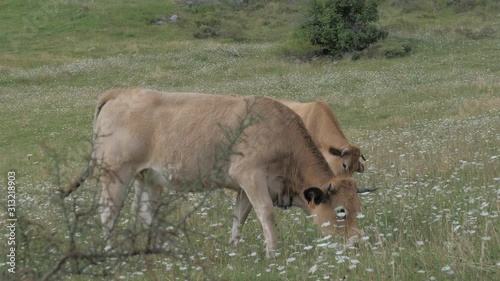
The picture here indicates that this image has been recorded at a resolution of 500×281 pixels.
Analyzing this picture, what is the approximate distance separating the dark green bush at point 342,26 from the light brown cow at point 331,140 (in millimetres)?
32249

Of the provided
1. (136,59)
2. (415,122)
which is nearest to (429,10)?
(136,59)

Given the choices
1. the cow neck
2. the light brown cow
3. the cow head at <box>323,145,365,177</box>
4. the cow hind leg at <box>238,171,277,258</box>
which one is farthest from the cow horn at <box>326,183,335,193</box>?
the cow head at <box>323,145,365,177</box>

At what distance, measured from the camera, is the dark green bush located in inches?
1793

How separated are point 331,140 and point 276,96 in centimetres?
2042

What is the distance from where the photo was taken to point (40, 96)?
3712 cm

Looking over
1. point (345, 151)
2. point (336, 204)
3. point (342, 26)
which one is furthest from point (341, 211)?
point (342, 26)

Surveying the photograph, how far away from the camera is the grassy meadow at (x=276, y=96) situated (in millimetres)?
5703

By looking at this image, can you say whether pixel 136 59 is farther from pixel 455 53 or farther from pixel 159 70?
pixel 455 53

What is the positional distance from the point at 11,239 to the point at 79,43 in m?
52.3

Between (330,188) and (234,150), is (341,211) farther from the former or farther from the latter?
(234,150)

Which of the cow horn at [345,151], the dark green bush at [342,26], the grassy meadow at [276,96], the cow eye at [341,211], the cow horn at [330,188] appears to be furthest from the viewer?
the dark green bush at [342,26]

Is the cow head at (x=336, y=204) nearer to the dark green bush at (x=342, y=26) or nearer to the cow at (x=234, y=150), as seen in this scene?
the cow at (x=234, y=150)

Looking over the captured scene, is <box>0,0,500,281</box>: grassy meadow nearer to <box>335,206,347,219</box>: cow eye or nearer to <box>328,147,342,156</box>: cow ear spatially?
<box>335,206,347,219</box>: cow eye

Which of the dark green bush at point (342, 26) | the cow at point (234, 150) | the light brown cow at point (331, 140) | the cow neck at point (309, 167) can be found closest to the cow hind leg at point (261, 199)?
the cow at point (234, 150)
